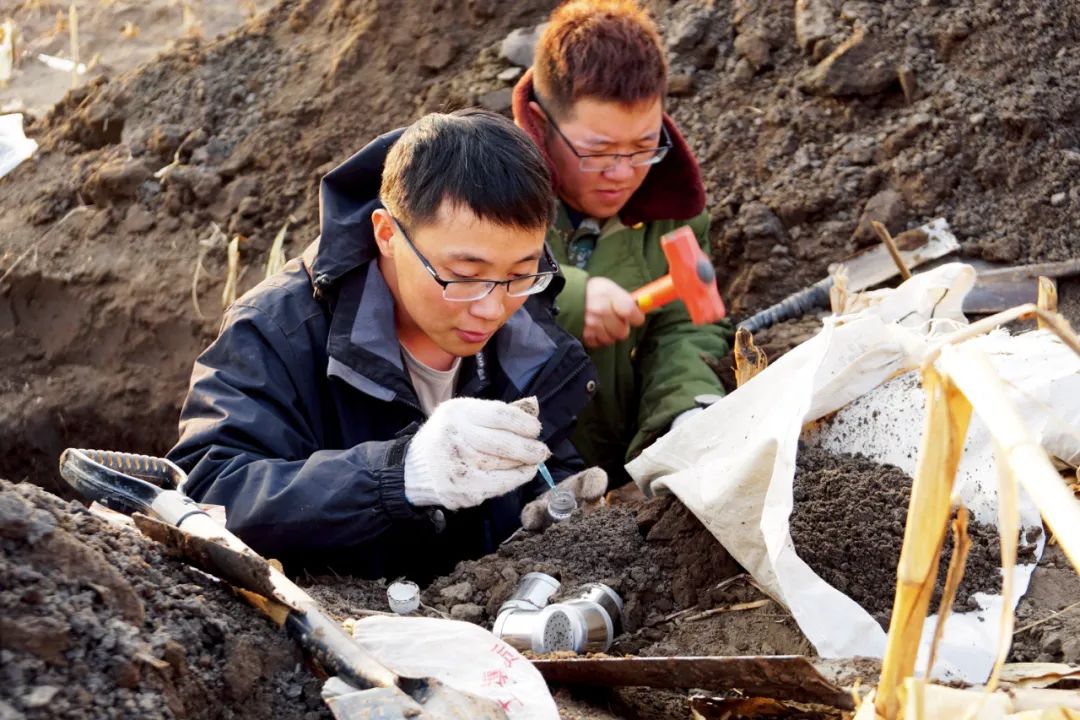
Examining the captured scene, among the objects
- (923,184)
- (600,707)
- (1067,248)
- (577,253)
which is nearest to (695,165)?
(577,253)

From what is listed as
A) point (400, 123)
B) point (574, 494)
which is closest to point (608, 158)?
point (574, 494)

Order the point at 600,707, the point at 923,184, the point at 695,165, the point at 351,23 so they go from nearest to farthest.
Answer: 1. the point at 600,707
2. the point at 695,165
3. the point at 923,184
4. the point at 351,23

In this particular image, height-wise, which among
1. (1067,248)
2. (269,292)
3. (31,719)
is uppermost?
(31,719)

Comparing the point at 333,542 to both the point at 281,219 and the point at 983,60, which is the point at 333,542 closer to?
the point at 281,219

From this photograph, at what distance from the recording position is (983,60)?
13.7ft

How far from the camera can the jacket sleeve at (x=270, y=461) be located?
243cm

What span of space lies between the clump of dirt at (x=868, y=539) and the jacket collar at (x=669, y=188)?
1668mm

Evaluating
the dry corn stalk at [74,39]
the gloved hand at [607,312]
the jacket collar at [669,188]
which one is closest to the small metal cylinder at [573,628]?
the gloved hand at [607,312]

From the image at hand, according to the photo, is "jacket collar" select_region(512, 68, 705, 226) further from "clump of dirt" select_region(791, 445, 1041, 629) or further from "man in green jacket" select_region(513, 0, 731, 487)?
"clump of dirt" select_region(791, 445, 1041, 629)

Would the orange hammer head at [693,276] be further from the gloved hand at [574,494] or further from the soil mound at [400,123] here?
the soil mound at [400,123]

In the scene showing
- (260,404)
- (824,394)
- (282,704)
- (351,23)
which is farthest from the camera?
→ (351,23)

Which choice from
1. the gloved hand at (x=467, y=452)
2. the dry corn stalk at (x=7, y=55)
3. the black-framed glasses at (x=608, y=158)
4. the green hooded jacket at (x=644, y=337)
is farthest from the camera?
the dry corn stalk at (x=7, y=55)

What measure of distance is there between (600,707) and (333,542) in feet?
2.89

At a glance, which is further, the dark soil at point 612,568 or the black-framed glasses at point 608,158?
the black-framed glasses at point 608,158
